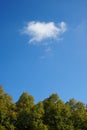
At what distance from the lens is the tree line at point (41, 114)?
52594mm

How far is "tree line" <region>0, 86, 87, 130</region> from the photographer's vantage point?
52594 millimetres

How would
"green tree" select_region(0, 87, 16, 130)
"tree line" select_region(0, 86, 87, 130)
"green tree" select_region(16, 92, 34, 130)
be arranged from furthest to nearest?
"green tree" select_region(16, 92, 34, 130), "tree line" select_region(0, 86, 87, 130), "green tree" select_region(0, 87, 16, 130)

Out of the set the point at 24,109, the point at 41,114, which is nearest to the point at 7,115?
the point at 24,109

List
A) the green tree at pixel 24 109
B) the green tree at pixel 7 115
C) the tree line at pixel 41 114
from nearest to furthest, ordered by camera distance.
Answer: the green tree at pixel 7 115 < the tree line at pixel 41 114 < the green tree at pixel 24 109

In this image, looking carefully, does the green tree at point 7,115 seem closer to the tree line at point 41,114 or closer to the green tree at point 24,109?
the tree line at point 41,114

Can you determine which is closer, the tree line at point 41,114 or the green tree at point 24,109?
the tree line at point 41,114

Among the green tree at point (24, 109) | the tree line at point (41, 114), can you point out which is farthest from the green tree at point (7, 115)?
the green tree at point (24, 109)

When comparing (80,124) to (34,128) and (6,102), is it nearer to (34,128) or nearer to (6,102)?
(34,128)

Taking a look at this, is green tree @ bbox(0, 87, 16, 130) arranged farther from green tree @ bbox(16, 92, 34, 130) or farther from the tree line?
green tree @ bbox(16, 92, 34, 130)

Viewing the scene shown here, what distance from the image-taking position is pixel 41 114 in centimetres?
5391

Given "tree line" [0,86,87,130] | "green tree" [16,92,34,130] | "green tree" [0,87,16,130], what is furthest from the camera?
"green tree" [16,92,34,130]

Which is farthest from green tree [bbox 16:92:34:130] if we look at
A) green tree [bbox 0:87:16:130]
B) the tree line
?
green tree [bbox 0:87:16:130]

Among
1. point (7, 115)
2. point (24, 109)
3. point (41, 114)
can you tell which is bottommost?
point (7, 115)

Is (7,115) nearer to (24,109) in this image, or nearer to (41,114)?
(24,109)
